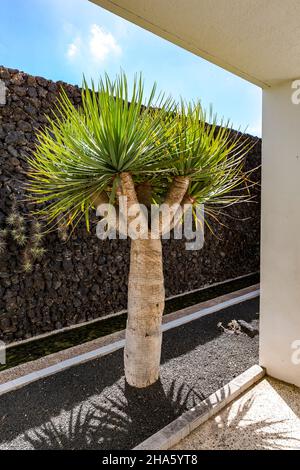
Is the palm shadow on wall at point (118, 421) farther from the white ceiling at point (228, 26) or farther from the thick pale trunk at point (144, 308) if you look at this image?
the white ceiling at point (228, 26)

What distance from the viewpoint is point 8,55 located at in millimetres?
4371

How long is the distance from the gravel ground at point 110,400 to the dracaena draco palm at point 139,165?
265 mm

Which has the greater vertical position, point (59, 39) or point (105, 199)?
point (59, 39)

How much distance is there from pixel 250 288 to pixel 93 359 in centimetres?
479

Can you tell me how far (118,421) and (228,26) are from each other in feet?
10.1

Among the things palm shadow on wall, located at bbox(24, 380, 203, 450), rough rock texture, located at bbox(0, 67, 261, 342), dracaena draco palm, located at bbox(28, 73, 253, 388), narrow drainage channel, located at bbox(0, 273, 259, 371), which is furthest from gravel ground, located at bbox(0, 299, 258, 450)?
rough rock texture, located at bbox(0, 67, 261, 342)

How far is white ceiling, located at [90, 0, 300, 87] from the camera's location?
192cm

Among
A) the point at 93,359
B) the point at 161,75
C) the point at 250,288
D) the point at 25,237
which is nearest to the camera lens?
the point at 161,75

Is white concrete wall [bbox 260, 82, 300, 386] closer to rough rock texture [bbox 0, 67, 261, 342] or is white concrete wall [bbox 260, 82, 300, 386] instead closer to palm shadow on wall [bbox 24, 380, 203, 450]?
palm shadow on wall [bbox 24, 380, 203, 450]

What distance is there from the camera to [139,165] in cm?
246

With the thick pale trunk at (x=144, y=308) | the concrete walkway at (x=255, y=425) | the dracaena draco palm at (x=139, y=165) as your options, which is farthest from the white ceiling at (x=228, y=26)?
the concrete walkway at (x=255, y=425)

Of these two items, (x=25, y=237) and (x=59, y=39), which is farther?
(x=25, y=237)

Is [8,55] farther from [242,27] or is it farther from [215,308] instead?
[215,308]
